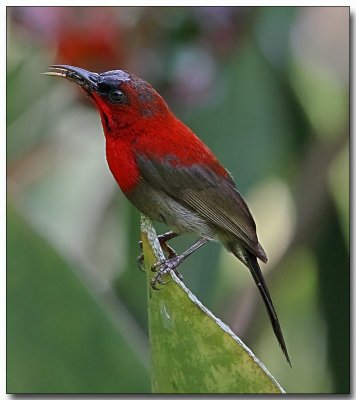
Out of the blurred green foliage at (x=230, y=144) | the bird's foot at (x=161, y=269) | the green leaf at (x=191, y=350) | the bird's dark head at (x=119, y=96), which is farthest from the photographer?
the blurred green foliage at (x=230, y=144)

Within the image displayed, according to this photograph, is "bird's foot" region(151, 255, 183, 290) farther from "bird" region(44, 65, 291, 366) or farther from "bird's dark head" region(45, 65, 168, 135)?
"bird's dark head" region(45, 65, 168, 135)

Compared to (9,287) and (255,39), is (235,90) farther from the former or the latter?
(9,287)

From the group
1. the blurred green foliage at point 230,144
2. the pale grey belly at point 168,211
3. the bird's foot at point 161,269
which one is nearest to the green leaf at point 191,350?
the bird's foot at point 161,269

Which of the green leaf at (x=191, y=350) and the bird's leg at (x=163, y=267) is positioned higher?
the bird's leg at (x=163, y=267)

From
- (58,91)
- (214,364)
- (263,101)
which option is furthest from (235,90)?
(214,364)

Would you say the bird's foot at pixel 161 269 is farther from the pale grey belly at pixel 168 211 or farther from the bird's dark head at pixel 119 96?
the bird's dark head at pixel 119 96

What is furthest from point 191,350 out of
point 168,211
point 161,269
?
point 168,211
